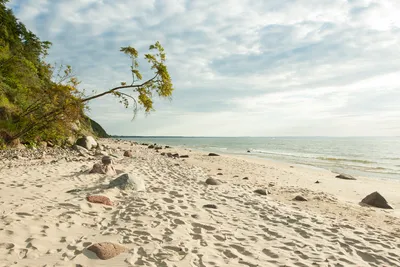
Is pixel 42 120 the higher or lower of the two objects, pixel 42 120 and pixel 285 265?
the higher

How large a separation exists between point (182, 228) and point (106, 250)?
1787 mm

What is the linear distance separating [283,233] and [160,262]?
9.43 ft

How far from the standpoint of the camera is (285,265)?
409cm

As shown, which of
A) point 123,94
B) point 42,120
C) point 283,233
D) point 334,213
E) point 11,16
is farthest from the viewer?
point 11,16

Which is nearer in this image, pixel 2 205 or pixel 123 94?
pixel 2 205

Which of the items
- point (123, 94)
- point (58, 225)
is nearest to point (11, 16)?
point (123, 94)

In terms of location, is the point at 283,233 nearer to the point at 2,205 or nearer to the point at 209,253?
the point at 209,253

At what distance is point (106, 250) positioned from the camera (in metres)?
4.02

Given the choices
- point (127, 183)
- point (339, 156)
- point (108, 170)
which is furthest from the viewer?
point (339, 156)

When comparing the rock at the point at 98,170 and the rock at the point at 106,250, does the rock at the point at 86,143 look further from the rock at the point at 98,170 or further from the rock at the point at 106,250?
the rock at the point at 106,250

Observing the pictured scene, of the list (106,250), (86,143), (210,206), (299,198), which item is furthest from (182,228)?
(86,143)

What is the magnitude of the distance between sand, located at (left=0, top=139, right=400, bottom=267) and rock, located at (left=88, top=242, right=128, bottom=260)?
76 mm

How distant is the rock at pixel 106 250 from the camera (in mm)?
3939

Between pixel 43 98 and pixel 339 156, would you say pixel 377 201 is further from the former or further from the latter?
pixel 339 156
